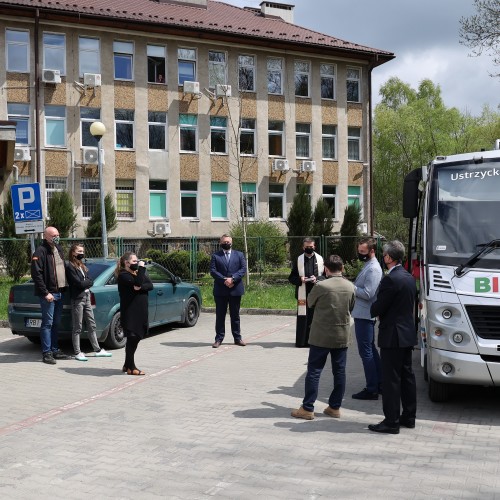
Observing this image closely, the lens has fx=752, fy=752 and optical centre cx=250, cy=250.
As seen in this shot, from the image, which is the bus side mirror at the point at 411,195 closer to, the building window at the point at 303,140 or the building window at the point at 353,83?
the building window at the point at 303,140

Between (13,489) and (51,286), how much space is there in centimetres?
609

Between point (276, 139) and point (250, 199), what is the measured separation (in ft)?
11.7

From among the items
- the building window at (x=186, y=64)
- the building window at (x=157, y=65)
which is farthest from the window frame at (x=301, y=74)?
the building window at (x=157, y=65)

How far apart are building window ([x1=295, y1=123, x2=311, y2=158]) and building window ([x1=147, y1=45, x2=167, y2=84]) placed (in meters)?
7.69

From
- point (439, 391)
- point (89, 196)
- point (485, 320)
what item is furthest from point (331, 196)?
point (485, 320)

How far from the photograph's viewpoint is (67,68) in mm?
34094

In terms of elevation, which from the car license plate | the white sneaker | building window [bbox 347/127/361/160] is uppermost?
building window [bbox 347/127/361/160]

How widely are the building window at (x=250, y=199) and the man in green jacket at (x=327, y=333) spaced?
99.1 feet

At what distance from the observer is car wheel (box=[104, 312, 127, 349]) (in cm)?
1249

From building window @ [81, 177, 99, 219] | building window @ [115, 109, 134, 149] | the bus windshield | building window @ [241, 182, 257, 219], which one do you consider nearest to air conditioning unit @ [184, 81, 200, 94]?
building window @ [115, 109, 134, 149]

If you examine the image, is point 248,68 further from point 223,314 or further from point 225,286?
point 223,314

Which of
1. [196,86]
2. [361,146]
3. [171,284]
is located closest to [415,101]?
[361,146]

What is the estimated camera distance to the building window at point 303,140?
39.6m

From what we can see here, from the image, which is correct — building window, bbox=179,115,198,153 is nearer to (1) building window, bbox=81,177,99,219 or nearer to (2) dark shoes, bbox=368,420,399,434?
(1) building window, bbox=81,177,99,219
